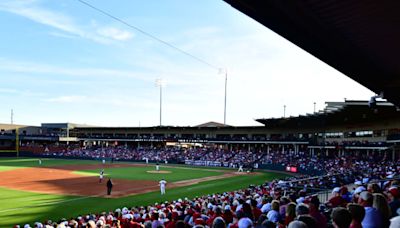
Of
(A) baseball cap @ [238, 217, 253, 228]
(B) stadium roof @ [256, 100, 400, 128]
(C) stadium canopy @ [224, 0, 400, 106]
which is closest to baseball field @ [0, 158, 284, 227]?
(B) stadium roof @ [256, 100, 400, 128]

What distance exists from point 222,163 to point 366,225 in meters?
54.4

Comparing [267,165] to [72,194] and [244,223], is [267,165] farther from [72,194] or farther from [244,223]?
[244,223]

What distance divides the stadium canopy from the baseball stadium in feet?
0.08

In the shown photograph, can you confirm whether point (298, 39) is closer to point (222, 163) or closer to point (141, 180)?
point (141, 180)

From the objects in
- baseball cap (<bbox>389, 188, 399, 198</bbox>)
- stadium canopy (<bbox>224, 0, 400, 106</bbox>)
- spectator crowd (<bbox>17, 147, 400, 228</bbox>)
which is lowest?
spectator crowd (<bbox>17, 147, 400, 228</bbox>)

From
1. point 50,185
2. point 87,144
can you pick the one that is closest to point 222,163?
point 50,185

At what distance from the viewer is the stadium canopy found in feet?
20.6

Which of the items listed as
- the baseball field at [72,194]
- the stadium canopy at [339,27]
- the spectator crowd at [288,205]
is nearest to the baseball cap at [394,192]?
the spectator crowd at [288,205]

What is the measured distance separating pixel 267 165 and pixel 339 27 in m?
48.1

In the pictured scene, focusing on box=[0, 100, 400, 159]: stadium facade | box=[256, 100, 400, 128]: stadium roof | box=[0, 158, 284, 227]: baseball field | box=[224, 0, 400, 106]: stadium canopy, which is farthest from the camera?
box=[0, 100, 400, 159]: stadium facade

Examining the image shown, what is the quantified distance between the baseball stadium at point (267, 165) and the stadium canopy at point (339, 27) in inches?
0.9

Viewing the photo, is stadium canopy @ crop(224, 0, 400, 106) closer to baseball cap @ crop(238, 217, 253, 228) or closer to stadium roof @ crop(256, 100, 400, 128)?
baseball cap @ crop(238, 217, 253, 228)

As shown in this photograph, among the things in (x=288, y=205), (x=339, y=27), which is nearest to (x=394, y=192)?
(x=288, y=205)

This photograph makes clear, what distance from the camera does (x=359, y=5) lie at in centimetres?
Answer: 630
